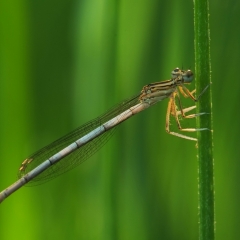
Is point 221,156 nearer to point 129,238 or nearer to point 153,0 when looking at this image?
point 129,238

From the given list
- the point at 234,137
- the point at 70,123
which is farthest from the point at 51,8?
the point at 234,137

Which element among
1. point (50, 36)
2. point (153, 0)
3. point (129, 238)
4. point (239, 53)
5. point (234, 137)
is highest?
point (153, 0)

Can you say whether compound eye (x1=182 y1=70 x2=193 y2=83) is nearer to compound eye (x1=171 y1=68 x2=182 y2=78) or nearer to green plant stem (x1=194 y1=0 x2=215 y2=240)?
compound eye (x1=171 y1=68 x2=182 y2=78)

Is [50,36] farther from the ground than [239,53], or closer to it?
farther from the ground

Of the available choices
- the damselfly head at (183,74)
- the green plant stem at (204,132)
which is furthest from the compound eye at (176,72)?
the green plant stem at (204,132)

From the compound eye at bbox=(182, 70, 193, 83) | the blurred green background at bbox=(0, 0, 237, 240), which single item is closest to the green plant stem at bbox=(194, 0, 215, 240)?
the blurred green background at bbox=(0, 0, 237, 240)

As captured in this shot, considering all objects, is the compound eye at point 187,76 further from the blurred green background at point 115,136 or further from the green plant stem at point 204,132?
the green plant stem at point 204,132
